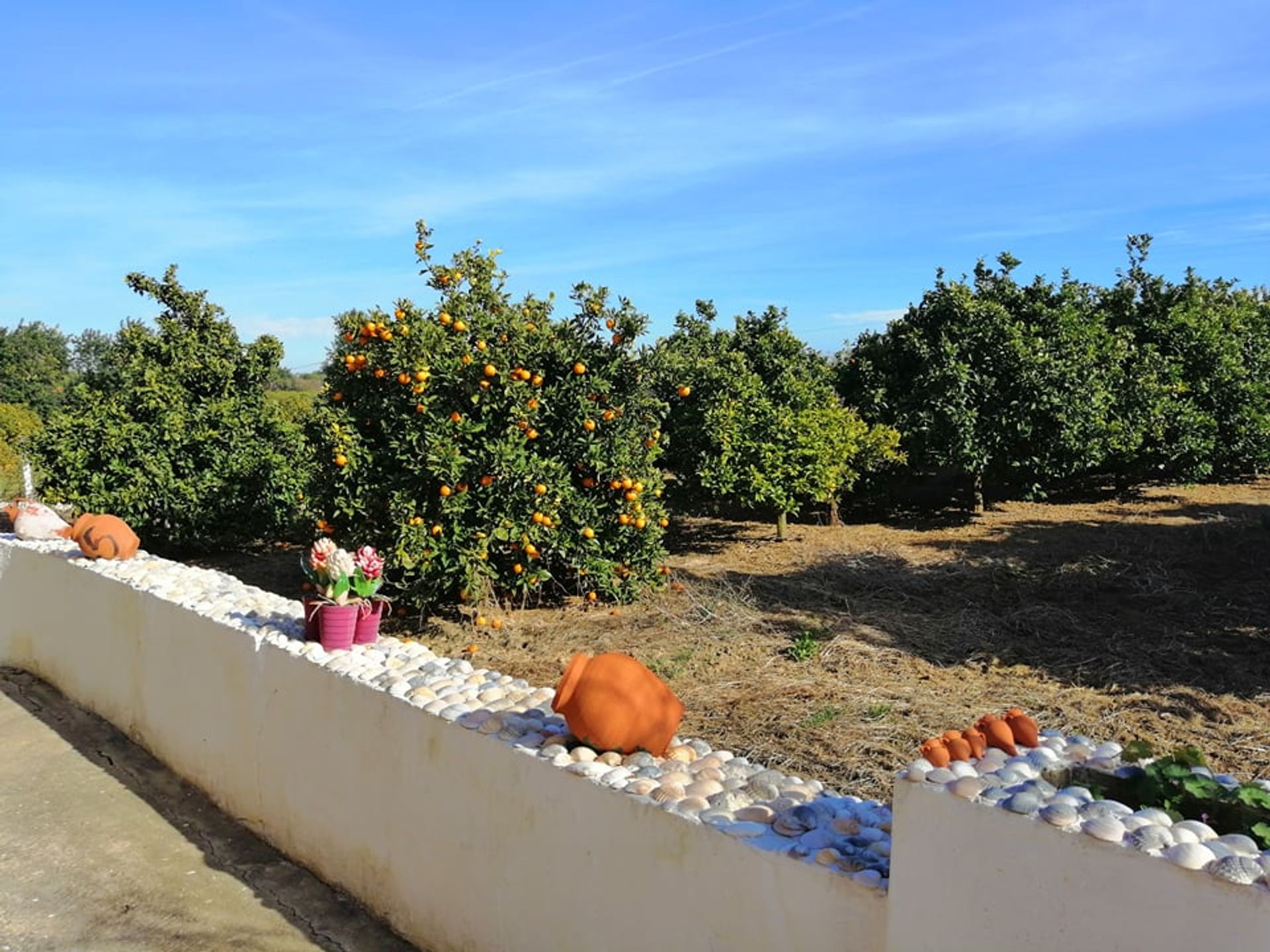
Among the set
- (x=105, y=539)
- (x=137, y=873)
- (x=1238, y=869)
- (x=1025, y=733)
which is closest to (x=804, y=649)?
(x=1025, y=733)

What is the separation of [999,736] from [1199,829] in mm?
540

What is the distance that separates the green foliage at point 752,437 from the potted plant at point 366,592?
4492mm

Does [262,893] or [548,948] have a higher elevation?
[548,948]

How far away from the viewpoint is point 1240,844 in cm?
175

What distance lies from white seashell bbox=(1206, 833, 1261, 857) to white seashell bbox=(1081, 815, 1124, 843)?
5.7 inches

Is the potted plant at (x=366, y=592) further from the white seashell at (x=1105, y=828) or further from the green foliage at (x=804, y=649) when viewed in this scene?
the white seashell at (x=1105, y=828)

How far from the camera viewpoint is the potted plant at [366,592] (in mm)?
4309

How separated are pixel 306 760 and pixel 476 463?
2805 mm

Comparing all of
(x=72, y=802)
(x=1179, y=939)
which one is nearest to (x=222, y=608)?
(x=72, y=802)

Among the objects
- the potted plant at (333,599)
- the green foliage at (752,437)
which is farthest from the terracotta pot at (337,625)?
the green foliage at (752,437)

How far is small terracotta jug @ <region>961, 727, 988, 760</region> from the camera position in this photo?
2248 mm

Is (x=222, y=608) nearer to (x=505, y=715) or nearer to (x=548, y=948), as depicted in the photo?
(x=505, y=715)

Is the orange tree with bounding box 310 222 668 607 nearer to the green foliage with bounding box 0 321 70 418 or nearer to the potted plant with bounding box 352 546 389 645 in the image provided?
the potted plant with bounding box 352 546 389 645

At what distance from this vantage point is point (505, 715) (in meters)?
3.33
